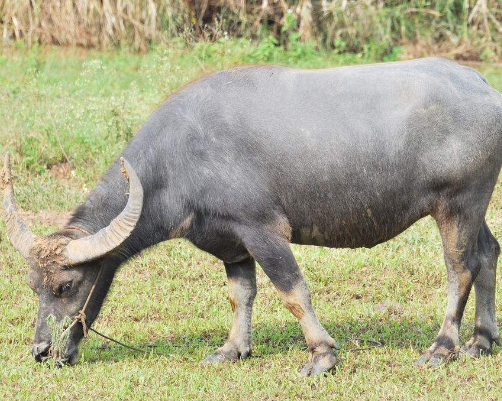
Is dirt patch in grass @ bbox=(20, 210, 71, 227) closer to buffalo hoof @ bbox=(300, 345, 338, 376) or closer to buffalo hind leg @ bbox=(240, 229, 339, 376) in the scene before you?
buffalo hind leg @ bbox=(240, 229, 339, 376)

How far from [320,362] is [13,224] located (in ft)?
6.79

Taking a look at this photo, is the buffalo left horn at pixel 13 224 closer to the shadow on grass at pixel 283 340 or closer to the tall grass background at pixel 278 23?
the shadow on grass at pixel 283 340

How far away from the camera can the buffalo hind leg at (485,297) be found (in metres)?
5.94

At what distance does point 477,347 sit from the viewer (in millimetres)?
5898

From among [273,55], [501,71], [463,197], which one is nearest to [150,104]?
[273,55]

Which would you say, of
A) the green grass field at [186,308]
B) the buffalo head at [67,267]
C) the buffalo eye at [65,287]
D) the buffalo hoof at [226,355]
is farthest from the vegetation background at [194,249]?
the buffalo eye at [65,287]

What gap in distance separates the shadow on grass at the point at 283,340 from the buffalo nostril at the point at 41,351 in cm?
38

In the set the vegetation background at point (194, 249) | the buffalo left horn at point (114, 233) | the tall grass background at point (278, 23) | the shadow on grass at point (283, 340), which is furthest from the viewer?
the tall grass background at point (278, 23)

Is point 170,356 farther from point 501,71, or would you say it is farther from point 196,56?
point 501,71

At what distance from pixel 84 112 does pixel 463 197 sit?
561 cm

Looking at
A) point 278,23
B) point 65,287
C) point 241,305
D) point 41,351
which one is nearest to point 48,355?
point 41,351

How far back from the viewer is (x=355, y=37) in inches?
550

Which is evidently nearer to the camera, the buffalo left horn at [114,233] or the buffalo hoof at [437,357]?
the buffalo left horn at [114,233]

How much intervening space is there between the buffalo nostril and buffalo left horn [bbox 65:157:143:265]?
0.54 m
